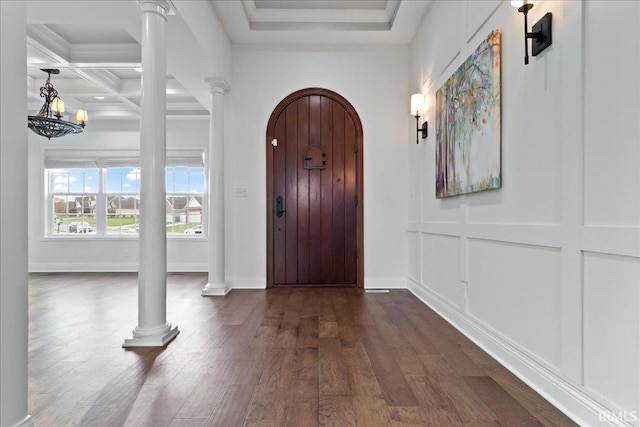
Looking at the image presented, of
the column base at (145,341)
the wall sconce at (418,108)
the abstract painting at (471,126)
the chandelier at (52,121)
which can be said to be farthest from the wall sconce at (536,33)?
the chandelier at (52,121)

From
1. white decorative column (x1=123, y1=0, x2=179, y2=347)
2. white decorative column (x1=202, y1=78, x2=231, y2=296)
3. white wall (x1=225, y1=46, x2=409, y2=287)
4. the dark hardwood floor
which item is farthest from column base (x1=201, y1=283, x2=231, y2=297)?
white decorative column (x1=123, y1=0, x2=179, y2=347)

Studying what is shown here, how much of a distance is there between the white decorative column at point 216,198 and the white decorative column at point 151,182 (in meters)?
1.58

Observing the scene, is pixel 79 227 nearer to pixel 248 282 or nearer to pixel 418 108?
pixel 248 282

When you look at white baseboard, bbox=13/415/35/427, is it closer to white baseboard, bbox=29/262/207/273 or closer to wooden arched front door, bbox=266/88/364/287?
wooden arched front door, bbox=266/88/364/287

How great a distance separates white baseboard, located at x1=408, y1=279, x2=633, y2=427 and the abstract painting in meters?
0.93

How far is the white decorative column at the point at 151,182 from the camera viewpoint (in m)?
2.55

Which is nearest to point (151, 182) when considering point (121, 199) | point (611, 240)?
point (611, 240)

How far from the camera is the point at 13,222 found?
4.29ft

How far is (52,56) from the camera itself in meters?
4.23

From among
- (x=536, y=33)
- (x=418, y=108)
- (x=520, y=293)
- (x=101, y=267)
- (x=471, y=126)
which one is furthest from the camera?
(x=101, y=267)

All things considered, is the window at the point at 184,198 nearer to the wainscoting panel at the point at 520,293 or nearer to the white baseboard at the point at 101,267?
the white baseboard at the point at 101,267

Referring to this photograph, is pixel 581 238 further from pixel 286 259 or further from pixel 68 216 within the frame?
pixel 68 216

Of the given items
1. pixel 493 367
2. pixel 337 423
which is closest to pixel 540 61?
pixel 493 367

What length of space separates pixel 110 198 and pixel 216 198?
3498mm
